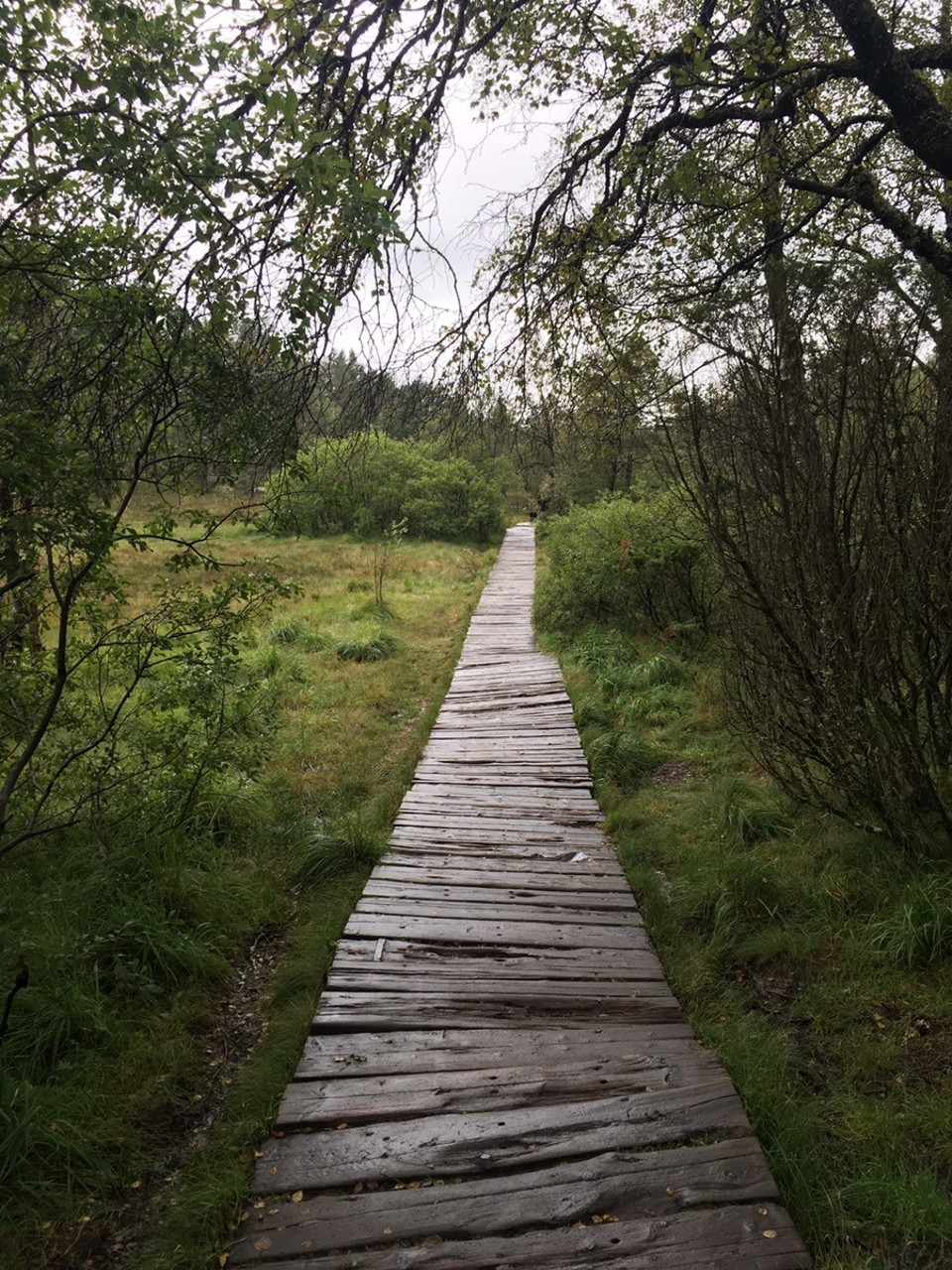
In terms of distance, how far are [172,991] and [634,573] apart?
8408 mm

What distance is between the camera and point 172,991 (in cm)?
336

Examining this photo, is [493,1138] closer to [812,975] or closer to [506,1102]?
[506,1102]

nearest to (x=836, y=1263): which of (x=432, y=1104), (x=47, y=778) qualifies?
(x=432, y=1104)

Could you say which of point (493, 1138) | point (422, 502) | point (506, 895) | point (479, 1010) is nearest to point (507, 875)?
point (506, 895)

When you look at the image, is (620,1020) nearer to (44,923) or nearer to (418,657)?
(44,923)

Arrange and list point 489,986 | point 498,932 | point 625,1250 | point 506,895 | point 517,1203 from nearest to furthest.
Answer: point 625,1250
point 517,1203
point 489,986
point 498,932
point 506,895

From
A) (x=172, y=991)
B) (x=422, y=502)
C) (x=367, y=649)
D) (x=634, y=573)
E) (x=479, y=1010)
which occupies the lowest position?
(x=172, y=991)

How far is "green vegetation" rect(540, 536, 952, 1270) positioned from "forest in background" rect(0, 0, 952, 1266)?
0.05m

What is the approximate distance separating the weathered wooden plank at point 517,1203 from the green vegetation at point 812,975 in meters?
0.27

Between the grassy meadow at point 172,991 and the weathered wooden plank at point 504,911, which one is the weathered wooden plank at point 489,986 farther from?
the weathered wooden plank at point 504,911

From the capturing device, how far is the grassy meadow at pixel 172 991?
2.33m

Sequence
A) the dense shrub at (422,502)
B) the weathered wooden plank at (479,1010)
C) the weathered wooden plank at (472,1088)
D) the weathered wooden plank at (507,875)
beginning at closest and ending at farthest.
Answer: the weathered wooden plank at (472,1088), the weathered wooden plank at (479,1010), the weathered wooden plank at (507,875), the dense shrub at (422,502)

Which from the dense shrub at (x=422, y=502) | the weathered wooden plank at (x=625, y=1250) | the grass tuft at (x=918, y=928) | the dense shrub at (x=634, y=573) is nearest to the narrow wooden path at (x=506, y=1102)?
the weathered wooden plank at (x=625, y=1250)

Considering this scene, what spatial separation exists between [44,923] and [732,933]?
11.6ft
